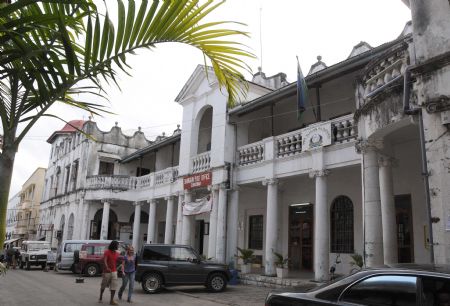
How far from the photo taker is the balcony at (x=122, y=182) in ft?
86.8

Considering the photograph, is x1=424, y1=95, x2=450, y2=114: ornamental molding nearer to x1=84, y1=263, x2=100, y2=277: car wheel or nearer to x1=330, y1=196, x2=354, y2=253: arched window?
x1=330, y1=196, x2=354, y2=253: arched window

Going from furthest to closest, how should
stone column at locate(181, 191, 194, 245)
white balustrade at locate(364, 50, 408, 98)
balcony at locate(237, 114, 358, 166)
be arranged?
stone column at locate(181, 191, 194, 245)
balcony at locate(237, 114, 358, 166)
white balustrade at locate(364, 50, 408, 98)

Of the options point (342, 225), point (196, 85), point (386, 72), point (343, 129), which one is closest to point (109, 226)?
point (196, 85)

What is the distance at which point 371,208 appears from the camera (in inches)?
401

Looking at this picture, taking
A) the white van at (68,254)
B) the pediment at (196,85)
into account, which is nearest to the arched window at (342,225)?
the pediment at (196,85)

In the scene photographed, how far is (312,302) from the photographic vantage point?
4.79 meters

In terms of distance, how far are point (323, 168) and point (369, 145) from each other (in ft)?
14.7

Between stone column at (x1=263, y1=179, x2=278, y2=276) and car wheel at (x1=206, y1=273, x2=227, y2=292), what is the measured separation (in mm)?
2177

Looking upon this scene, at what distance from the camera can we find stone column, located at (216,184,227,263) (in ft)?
61.7

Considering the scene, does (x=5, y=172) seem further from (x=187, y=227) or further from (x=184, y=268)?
(x=187, y=227)

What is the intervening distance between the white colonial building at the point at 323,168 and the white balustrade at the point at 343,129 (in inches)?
1.5

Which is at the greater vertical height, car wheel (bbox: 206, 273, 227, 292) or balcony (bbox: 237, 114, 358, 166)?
balcony (bbox: 237, 114, 358, 166)

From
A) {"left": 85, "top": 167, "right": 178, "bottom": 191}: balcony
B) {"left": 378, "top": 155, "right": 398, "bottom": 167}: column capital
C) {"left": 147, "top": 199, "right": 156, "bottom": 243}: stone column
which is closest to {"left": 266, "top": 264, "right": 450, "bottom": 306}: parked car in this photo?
{"left": 378, "top": 155, "right": 398, "bottom": 167}: column capital

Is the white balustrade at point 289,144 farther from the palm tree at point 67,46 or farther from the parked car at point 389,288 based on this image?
the palm tree at point 67,46
